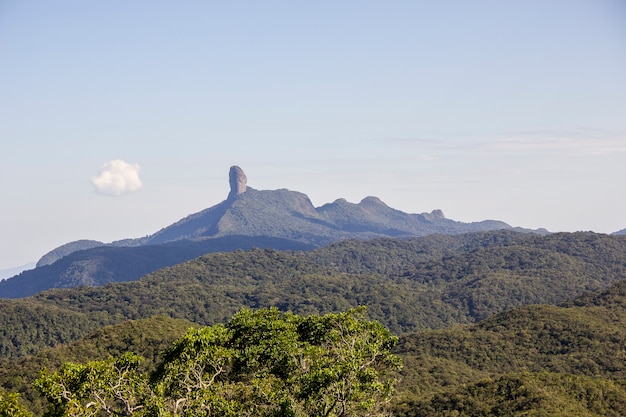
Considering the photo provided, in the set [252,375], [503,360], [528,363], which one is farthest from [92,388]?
[503,360]

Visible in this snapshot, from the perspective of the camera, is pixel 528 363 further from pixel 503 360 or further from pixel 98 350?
pixel 98 350

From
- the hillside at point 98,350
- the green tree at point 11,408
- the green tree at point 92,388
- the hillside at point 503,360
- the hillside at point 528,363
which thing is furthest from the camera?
the hillside at point 98,350

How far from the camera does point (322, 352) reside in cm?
2547

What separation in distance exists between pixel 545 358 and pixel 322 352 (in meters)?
98.9

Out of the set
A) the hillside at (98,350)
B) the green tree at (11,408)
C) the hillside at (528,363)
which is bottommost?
the hillside at (528,363)

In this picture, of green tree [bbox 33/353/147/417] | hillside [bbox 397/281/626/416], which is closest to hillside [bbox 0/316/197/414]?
hillside [bbox 397/281/626/416]

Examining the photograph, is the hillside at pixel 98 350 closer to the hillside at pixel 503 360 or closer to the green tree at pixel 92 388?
the hillside at pixel 503 360

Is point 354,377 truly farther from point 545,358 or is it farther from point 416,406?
point 545,358

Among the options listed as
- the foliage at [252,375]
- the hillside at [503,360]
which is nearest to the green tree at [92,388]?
the foliage at [252,375]

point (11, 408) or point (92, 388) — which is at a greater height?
point (11, 408)

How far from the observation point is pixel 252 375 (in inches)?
1120

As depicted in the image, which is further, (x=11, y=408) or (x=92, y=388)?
A: (x=92, y=388)

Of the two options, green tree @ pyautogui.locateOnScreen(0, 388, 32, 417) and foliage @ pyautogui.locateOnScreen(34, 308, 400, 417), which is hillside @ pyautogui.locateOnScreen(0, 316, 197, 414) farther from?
green tree @ pyautogui.locateOnScreen(0, 388, 32, 417)

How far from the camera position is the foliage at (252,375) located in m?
21.7
